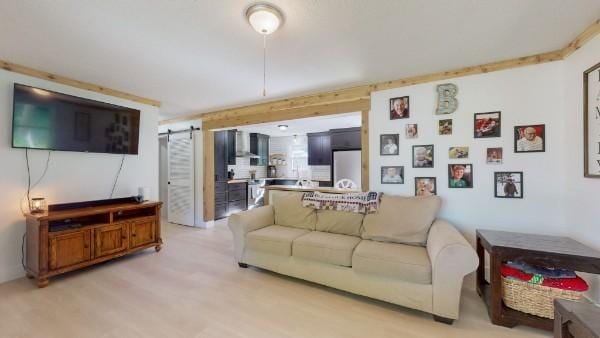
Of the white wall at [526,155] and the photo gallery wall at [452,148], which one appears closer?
the white wall at [526,155]

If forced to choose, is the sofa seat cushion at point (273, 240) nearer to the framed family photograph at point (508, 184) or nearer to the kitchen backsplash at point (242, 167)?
the framed family photograph at point (508, 184)

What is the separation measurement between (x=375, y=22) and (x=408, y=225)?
1.87 meters

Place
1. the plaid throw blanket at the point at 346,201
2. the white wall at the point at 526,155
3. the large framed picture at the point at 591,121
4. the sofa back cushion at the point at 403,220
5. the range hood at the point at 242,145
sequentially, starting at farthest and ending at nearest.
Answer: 1. the range hood at the point at 242,145
2. the plaid throw blanket at the point at 346,201
3. the sofa back cushion at the point at 403,220
4. the white wall at the point at 526,155
5. the large framed picture at the point at 591,121

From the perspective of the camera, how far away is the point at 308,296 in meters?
2.27

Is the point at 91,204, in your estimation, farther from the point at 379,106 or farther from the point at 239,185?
the point at 379,106

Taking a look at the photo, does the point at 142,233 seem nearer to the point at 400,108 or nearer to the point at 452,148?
the point at 400,108

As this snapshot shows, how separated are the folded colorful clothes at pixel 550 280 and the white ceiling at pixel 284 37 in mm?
1905

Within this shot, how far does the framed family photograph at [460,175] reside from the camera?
8.64ft

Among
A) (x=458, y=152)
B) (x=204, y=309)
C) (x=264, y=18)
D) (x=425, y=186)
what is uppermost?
(x=264, y=18)

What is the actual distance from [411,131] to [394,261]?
1.62 m

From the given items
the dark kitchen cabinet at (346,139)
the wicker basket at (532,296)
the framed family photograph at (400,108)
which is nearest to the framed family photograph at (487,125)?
the framed family photograph at (400,108)

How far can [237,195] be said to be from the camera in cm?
593

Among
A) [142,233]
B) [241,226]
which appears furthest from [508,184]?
[142,233]

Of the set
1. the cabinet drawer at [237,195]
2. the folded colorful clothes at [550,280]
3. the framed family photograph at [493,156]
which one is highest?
the framed family photograph at [493,156]
